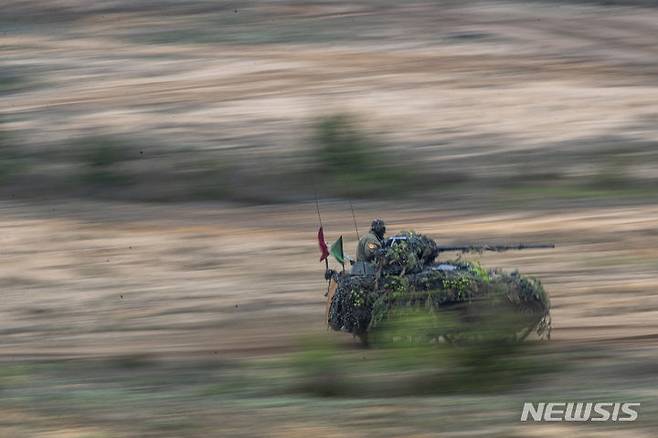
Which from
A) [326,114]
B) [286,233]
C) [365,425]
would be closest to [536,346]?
[365,425]

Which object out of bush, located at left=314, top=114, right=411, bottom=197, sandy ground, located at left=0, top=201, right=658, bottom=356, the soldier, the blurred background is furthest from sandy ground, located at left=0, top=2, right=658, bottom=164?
the soldier

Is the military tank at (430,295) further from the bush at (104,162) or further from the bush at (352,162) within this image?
the bush at (104,162)

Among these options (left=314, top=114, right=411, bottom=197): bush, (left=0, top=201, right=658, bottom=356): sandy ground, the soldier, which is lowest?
(left=0, top=201, right=658, bottom=356): sandy ground

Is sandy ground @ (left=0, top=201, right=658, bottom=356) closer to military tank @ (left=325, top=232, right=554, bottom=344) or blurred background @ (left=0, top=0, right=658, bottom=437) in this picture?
blurred background @ (left=0, top=0, right=658, bottom=437)

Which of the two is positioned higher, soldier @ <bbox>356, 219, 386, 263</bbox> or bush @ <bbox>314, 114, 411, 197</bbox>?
soldier @ <bbox>356, 219, 386, 263</bbox>

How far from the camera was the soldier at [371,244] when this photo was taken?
1295cm

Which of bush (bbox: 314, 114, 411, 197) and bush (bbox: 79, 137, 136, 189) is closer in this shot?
bush (bbox: 314, 114, 411, 197)

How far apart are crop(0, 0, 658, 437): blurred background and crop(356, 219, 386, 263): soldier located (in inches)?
37.0

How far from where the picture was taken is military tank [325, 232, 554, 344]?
40.1ft

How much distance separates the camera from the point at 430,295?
40.9ft

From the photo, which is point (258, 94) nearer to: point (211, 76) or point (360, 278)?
point (211, 76)

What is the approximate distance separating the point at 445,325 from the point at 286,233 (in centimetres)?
758

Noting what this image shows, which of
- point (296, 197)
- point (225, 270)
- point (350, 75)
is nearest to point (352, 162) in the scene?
point (296, 197)

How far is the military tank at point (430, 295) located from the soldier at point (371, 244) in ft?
0.27
